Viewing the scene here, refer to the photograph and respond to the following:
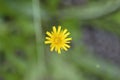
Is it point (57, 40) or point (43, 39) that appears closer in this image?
point (57, 40)

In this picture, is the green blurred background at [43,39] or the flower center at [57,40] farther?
the green blurred background at [43,39]

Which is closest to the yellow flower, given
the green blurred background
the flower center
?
the flower center

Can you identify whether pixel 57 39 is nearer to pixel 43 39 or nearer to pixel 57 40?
pixel 57 40

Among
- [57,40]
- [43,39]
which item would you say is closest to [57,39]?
[57,40]

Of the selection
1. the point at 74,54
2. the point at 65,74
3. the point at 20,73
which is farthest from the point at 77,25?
the point at 20,73

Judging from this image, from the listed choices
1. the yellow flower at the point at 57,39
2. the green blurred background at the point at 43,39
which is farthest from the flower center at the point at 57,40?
the green blurred background at the point at 43,39

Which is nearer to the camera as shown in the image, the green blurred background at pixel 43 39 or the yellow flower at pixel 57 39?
the yellow flower at pixel 57 39

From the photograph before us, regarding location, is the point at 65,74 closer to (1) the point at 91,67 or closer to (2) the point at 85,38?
(1) the point at 91,67

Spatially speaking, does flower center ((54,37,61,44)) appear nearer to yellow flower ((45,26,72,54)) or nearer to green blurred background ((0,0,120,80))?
yellow flower ((45,26,72,54))

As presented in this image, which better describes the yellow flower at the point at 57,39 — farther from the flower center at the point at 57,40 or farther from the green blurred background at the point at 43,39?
the green blurred background at the point at 43,39
